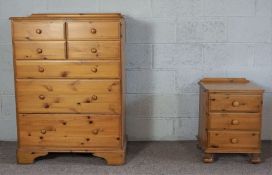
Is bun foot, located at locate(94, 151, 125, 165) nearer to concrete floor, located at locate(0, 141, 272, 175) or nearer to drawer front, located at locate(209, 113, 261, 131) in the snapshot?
concrete floor, located at locate(0, 141, 272, 175)

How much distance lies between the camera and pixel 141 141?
3.64 meters

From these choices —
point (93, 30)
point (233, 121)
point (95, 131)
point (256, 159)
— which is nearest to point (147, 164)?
point (95, 131)

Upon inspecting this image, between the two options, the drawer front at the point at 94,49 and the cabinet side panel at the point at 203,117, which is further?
the cabinet side panel at the point at 203,117

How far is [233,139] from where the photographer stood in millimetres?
3020

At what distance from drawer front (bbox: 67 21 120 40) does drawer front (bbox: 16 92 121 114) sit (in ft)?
1.49

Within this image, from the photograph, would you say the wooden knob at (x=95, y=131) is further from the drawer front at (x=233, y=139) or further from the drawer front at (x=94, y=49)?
the drawer front at (x=233, y=139)

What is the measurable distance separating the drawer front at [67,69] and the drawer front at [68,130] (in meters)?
0.32

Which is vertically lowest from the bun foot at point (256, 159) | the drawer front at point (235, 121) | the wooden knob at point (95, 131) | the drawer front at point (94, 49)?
the bun foot at point (256, 159)

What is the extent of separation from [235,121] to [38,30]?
1694 millimetres

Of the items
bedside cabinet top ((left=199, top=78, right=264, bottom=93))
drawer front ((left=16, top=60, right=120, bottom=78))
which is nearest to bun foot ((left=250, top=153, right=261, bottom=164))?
bedside cabinet top ((left=199, top=78, right=264, bottom=93))

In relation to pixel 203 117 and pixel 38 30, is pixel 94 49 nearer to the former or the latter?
pixel 38 30

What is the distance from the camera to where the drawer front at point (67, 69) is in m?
2.93

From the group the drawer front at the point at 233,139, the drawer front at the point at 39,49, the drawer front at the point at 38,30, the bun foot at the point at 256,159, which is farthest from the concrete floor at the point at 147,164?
the drawer front at the point at 38,30

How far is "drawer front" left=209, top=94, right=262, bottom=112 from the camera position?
9.73 ft
